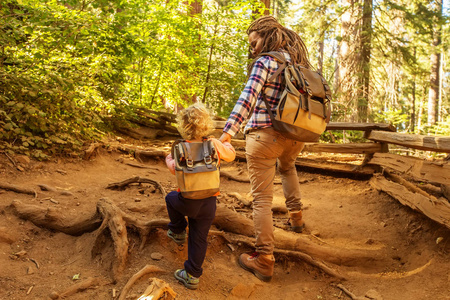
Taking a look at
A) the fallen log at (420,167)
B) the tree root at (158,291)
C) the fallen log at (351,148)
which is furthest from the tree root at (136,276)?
the fallen log at (351,148)

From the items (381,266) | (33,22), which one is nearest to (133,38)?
(33,22)

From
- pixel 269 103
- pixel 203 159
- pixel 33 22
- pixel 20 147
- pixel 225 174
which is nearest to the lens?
pixel 203 159

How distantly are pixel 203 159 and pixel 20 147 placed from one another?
13.1 feet

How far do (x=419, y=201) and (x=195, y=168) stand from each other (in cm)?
340

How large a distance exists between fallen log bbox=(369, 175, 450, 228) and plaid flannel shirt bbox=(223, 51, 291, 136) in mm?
2475

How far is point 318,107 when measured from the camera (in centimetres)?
346

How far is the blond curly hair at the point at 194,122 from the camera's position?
2902mm

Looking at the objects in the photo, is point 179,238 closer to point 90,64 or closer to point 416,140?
point 416,140

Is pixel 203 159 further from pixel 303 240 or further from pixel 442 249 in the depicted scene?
pixel 442 249

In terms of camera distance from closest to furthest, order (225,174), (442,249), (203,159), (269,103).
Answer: (203,159), (269,103), (442,249), (225,174)

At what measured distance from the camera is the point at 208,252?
Result: 3629mm

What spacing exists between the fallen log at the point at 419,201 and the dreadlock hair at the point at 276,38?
2.46m

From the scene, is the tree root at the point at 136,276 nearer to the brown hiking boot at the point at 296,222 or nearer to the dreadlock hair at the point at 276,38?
the brown hiking boot at the point at 296,222

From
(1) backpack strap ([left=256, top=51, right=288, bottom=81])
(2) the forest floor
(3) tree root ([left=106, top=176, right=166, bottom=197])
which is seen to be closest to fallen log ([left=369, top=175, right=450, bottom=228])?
(2) the forest floor
